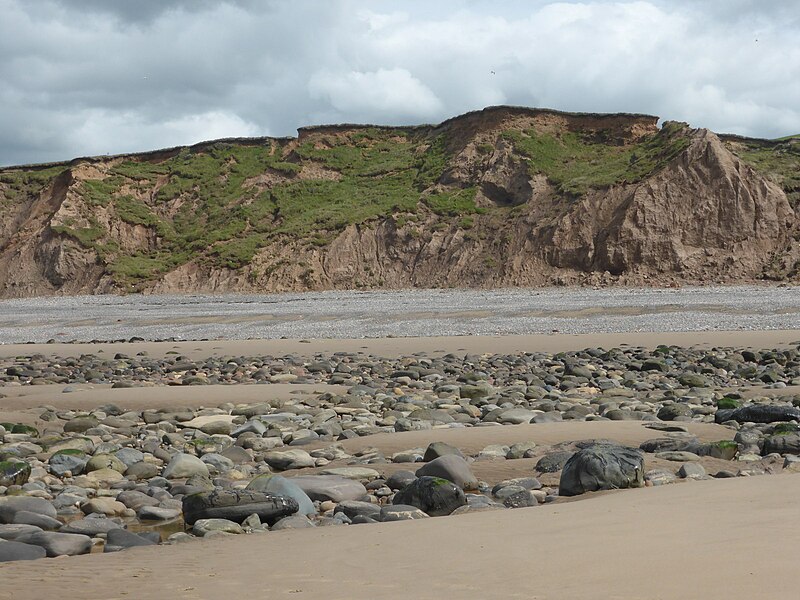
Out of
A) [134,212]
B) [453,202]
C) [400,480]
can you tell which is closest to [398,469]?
[400,480]

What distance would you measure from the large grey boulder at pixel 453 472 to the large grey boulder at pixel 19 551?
2.68m

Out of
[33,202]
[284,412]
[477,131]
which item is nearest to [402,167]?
[477,131]

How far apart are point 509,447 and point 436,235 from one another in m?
45.1

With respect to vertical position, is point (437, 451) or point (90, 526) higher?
point (437, 451)

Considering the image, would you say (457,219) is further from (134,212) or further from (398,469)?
(398,469)

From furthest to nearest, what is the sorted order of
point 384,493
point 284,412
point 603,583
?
point 284,412 < point 384,493 < point 603,583

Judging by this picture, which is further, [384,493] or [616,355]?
[616,355]

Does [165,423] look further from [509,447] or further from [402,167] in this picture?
[402,167]

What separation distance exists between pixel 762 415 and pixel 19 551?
6.79 m

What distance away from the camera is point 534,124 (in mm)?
58938

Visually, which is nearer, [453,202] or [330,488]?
[330,488]

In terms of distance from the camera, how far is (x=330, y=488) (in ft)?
18.8

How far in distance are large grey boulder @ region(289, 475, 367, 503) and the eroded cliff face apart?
41.0 metres

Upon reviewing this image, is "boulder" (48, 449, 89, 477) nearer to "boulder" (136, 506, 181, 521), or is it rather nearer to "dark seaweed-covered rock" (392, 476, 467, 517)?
"boulder" (136, 506, 181, 521)
